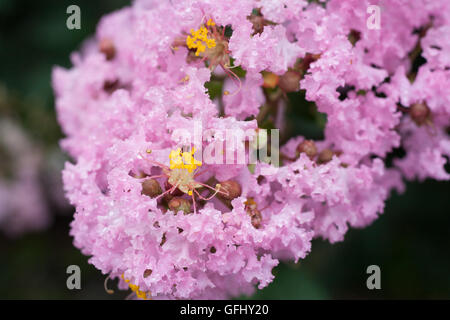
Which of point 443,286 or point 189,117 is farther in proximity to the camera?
point 443,286

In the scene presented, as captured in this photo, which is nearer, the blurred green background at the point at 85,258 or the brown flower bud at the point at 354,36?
the brown flower bud at the point at 354,36

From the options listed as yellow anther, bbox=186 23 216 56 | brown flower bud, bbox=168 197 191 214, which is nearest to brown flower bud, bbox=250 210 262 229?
brown flower bud, bbox=168 197 191 214

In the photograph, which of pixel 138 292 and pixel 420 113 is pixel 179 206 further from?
pixel 420 113

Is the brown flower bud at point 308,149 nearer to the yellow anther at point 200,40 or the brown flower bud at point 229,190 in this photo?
the brown flower bud at point 229,190

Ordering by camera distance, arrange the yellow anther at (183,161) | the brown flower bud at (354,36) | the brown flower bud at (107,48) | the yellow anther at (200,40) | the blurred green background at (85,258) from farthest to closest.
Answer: the blurred green background at (85,258) < the brown flower bud at (107,48) < the brown flower bud at (354,36) < the yellow anther at (200,40) < the yellow anther at (183,161)

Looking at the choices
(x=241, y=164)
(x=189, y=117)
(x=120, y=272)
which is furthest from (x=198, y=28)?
(x=120, y=272)

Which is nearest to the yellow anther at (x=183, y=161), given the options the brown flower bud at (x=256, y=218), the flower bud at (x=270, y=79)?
the brown flower bud at (x=256, y=218)
